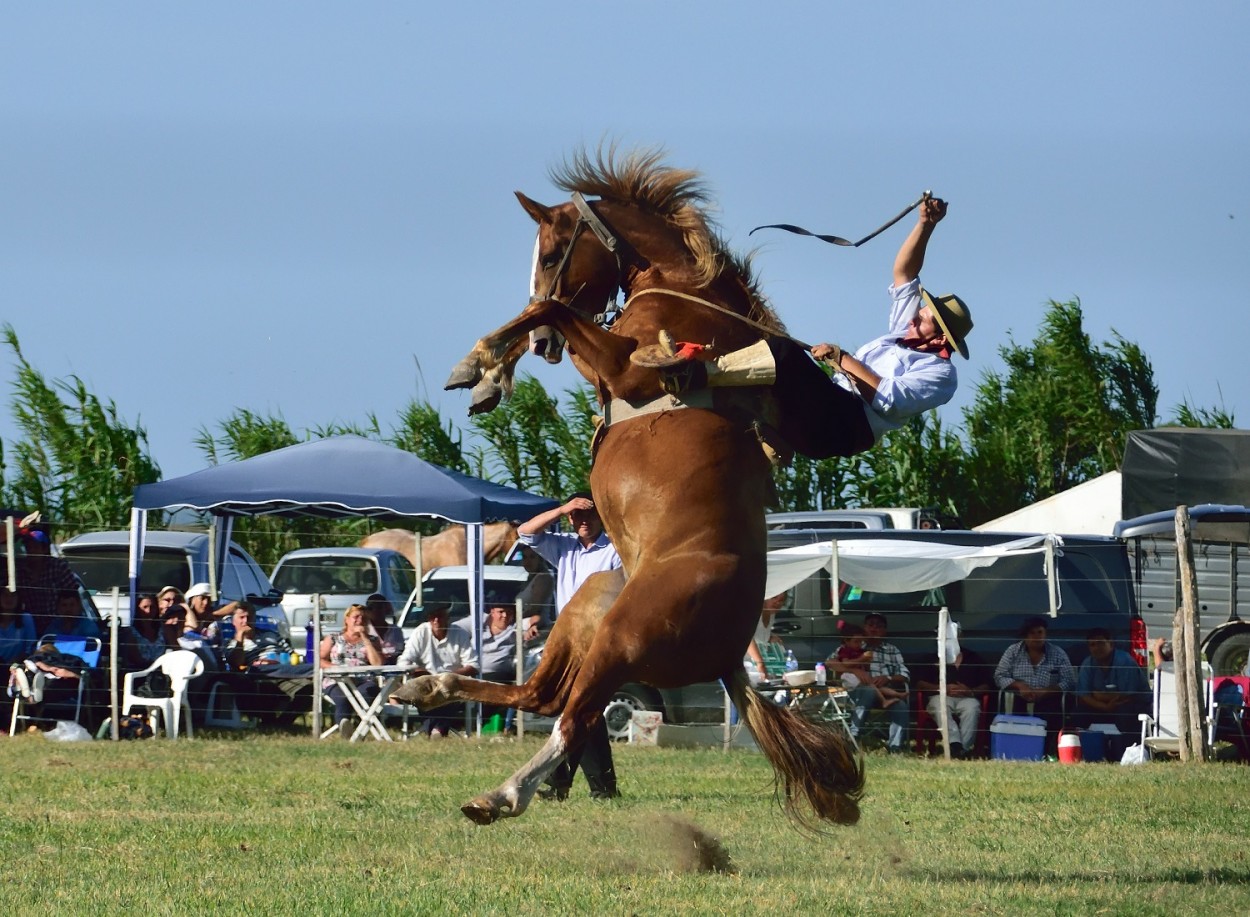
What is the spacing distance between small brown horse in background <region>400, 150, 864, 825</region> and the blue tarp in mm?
7551

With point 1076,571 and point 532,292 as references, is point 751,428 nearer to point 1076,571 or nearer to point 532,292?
point 532,292

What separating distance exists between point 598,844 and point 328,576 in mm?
12940

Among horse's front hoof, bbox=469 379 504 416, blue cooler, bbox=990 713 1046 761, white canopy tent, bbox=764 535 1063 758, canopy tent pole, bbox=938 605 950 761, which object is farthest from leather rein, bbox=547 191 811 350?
blue cooler, bbox=990 713 1046 761

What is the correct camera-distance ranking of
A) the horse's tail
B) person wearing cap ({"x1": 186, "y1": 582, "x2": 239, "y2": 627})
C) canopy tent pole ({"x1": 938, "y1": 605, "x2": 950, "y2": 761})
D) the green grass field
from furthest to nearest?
1. person wearing cap ({"x1": 186, "y1": 582, "x2": 239, "y2": 627})
2. canopy tent pole ({"x1": 938, "y1": 605, "x2": 950, "y2": 761})
3. the horse's tail
4. the green grass field

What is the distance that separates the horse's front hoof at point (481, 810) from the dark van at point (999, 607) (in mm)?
7823

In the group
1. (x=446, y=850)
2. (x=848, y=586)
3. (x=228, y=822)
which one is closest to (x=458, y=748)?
(x=848, y=586)

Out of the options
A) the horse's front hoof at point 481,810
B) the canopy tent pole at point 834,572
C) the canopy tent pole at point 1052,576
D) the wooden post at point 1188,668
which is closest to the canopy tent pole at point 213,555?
the canopy tent pole at point 834,572

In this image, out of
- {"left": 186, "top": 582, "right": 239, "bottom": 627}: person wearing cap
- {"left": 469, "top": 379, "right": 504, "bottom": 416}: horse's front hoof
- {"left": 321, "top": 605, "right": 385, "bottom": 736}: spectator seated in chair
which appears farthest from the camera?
{"left": 186, "top": 582, "right": 239, "bottom": 627}: person wearing cap

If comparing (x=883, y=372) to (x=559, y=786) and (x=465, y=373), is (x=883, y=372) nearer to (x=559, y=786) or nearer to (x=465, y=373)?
(x=465, y=373)

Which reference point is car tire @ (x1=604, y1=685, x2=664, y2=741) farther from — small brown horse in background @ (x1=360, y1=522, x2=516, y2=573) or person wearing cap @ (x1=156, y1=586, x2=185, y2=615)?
small brown horse in background @ (x1=360, y1=522, x2=516, y2=573)

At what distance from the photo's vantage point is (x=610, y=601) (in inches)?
265

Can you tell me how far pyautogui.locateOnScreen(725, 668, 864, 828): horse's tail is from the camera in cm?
635

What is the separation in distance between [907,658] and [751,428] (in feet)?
24.3

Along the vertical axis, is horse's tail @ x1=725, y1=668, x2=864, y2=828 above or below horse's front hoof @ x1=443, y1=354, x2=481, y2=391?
below
